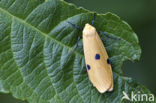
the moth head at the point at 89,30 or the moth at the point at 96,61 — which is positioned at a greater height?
the moth head at the point at 89,30

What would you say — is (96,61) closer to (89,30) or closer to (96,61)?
(96,61)

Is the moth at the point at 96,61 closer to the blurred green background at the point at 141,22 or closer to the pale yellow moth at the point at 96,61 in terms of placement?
the pale yellow moth at the point at 96,61

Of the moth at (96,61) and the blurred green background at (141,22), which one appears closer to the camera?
the moth at (96,61)

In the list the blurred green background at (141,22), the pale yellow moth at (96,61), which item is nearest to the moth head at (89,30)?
the pale yellow moth at (96,61)

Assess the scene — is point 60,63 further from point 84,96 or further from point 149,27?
point 149,27

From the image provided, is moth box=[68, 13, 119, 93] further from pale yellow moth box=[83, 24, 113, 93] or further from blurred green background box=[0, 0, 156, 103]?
blurred green background box=[0, 0, 156, 103]

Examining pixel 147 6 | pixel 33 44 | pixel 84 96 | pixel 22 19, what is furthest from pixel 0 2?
pixel 147 6
